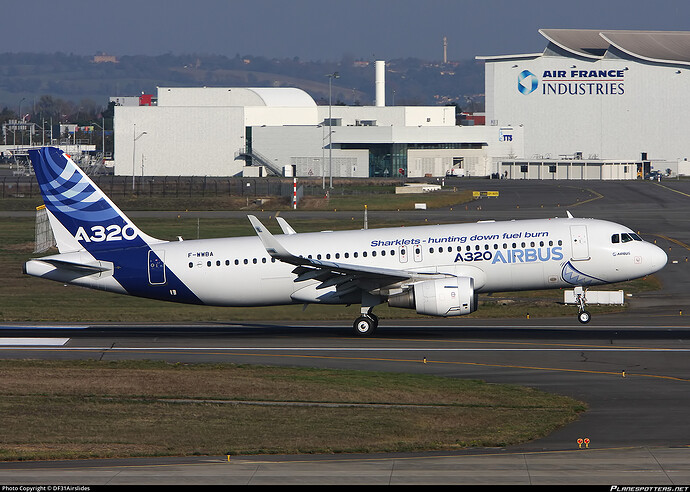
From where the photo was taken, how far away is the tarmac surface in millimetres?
20000

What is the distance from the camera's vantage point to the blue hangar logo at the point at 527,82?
18638 cm

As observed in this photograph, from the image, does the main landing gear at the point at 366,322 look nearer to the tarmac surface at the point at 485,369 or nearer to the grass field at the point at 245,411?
the tarmac surface at the point at 485,369

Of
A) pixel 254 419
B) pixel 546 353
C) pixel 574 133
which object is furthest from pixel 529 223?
pixel 574 133

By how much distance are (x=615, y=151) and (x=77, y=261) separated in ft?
516

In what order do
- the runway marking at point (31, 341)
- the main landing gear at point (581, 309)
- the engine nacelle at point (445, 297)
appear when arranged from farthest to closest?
1. the main landing gear at point (581, 309)
2. the runway marking at point (31, 341)
3. the engine nacelle at point (445, 297)

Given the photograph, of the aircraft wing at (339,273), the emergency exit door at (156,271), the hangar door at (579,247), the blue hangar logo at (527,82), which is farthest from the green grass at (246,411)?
the blue hangar logo at (527,82)

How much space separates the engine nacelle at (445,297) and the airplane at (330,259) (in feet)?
0.73

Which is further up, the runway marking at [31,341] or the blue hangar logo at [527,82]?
the blue hangar logo at [527,82]

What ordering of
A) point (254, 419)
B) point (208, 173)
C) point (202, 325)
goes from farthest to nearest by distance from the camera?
1. point (208, 173)
2. point (202, 325)
3. point (254, 419)

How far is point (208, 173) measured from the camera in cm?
17638

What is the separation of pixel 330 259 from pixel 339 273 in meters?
1.52

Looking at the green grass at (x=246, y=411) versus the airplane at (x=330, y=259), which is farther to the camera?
the airplane at (x=330, y=259)

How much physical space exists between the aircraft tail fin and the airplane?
0.04m

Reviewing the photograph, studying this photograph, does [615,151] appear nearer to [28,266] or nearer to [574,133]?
[574,133]
